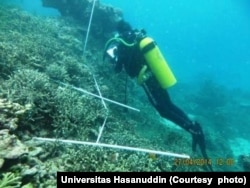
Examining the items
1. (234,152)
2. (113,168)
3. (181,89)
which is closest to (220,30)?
(181,89)

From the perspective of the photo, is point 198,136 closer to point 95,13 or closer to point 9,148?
point 9,148

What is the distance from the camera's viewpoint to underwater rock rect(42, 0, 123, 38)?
16.7m

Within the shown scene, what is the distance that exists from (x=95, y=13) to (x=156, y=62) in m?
9.03

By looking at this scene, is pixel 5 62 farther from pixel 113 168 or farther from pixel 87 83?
pixel 113 168

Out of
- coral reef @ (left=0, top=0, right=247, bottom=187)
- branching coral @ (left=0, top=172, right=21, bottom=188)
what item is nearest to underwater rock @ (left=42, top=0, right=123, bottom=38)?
coral reef @ (left=0, top=0, right=247, bottom=187)

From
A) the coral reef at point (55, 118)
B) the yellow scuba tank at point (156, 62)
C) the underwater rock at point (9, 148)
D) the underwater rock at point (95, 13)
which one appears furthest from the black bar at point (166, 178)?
the underwater rock at point (95, 13)

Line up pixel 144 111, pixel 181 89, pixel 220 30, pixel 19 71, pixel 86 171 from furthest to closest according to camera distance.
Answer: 1. pixel 220 30
2. pixel 181 89
3. pixel 144 111
4. pixel 19 71
5. pixel 86 171

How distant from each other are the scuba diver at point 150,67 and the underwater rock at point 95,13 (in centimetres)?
790

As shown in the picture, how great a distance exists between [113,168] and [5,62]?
459cm

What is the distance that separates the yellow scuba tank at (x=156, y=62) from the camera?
8.62 metres

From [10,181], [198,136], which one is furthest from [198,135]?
[10,181]

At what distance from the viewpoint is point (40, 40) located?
40.0 feet

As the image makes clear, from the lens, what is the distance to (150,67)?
8.84 metres

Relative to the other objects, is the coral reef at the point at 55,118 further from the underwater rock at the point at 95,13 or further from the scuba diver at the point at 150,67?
the underwater rock at the point at 95,13
